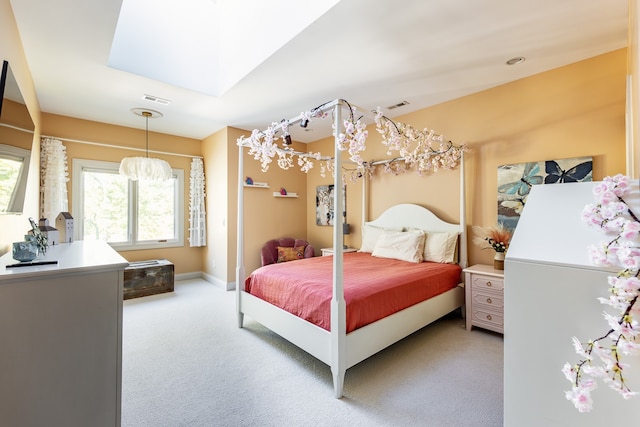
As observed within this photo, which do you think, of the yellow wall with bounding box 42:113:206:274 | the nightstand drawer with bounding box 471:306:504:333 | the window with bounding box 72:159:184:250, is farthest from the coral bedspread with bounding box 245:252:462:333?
the window with bounding box 72:159:184:250

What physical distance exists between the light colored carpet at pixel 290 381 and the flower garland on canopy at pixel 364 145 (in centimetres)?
177

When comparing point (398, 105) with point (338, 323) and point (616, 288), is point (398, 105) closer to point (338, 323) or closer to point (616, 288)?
point (338, 323)

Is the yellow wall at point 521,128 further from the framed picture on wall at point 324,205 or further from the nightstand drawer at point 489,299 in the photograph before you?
the framed picture on wall at point 324,205

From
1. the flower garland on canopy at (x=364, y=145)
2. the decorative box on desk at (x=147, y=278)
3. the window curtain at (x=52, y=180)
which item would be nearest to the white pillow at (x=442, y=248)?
the flower garland on canopy at (x=364, y=145)

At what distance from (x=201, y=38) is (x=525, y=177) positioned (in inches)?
161

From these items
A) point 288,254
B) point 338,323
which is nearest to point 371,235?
point 288,254

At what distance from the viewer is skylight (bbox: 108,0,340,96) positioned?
2.53 metres

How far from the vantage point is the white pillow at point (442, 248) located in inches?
131

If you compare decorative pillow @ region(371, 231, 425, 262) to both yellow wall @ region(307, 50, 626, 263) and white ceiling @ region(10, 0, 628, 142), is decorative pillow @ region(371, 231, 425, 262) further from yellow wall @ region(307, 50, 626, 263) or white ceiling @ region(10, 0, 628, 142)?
white ceiling @ region(10, 0, 628, 142)

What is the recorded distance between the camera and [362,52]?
2.49m

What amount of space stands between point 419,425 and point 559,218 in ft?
4.72

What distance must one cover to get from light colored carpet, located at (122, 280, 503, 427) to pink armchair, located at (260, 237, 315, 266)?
5.55 ft

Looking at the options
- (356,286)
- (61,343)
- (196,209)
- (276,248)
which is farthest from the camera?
(196,209)

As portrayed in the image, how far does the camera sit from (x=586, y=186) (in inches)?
44.2
